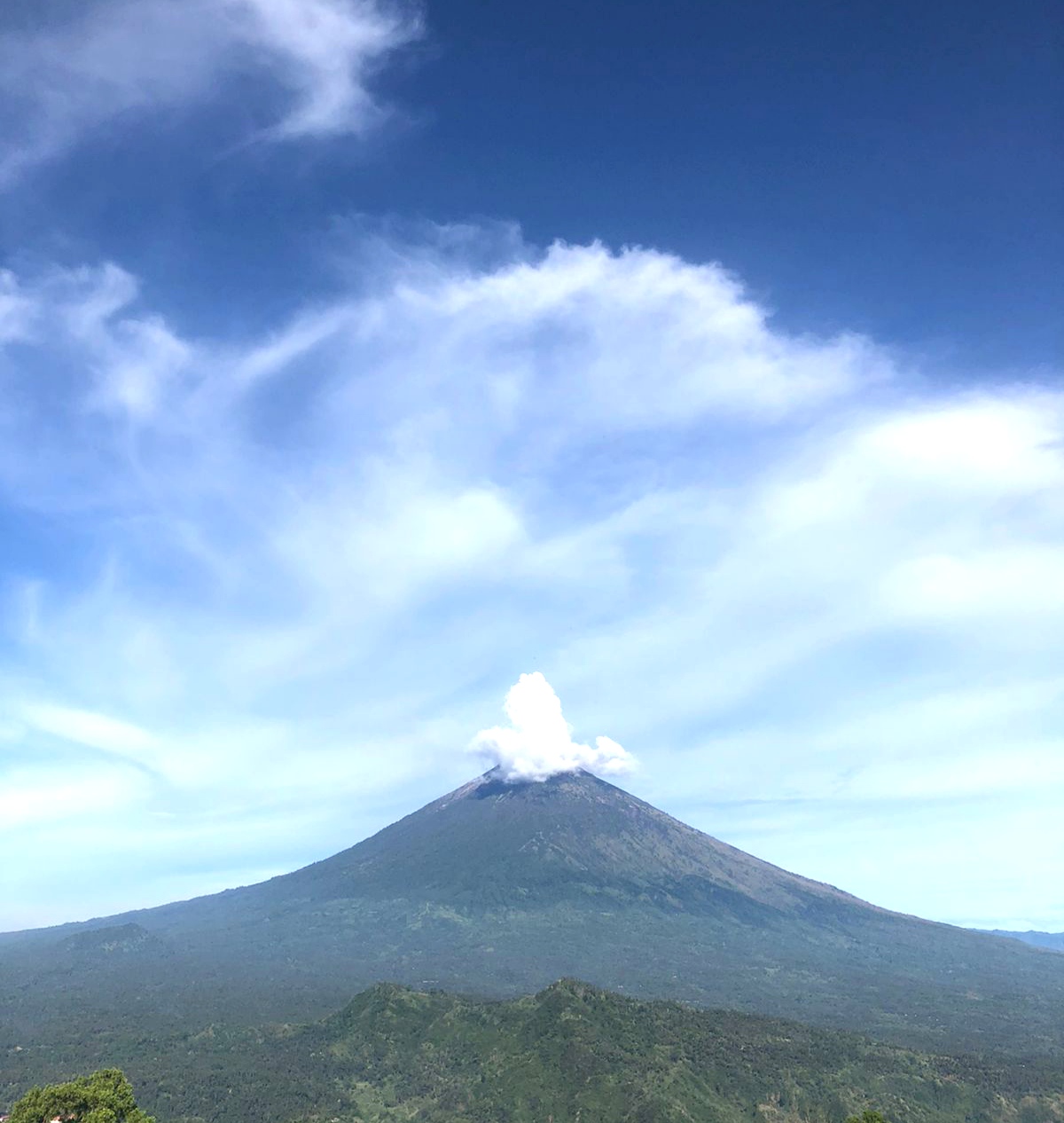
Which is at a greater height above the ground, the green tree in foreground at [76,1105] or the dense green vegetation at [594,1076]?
the green tree in foreground at [76,1105]

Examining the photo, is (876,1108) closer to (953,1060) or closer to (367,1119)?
(953,1060)

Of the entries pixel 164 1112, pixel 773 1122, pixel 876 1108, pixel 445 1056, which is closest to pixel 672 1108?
pixel 773 1122

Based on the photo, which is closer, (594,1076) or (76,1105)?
(76,1105)

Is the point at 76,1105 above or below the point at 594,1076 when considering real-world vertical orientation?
above

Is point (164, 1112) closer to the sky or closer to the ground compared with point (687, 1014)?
closer to the ground
